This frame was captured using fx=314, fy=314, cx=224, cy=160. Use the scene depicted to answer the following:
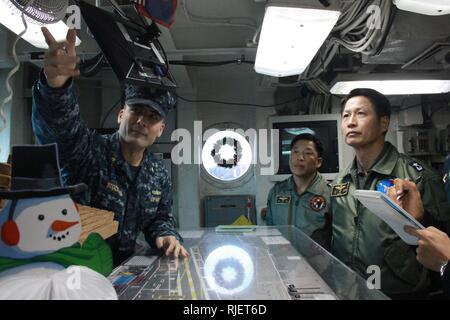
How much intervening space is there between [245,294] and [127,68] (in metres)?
0.77

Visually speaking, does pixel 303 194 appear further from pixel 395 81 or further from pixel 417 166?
pixel 395 81

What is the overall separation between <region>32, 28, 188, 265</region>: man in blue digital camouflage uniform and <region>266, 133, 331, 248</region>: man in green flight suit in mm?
1086

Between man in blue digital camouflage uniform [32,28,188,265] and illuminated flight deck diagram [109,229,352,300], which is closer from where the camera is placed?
illuminated flight deck diagram [109,229,352,300]

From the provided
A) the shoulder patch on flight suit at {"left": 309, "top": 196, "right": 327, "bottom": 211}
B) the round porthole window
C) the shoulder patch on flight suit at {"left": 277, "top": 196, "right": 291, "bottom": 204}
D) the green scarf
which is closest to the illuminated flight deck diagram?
the green scarf

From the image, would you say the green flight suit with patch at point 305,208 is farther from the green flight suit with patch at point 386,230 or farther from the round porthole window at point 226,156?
the round porthole window at point 226,156

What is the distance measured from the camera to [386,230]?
61.1 inches

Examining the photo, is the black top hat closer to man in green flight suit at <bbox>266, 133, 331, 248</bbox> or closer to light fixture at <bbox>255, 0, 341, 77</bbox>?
light fixture at <bbox>255, 0, 341, 77</bbox>

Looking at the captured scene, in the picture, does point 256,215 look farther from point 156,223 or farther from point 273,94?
point 156,223

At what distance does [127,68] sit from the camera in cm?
101

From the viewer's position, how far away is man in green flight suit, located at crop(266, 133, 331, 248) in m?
2.23

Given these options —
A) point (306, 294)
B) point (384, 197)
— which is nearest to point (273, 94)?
point (384, 197)

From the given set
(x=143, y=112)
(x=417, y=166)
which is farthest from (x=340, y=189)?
(x=143, y=112)

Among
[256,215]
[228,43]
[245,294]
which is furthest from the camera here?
[256,215]

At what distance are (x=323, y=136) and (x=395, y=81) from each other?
2.97 ft
